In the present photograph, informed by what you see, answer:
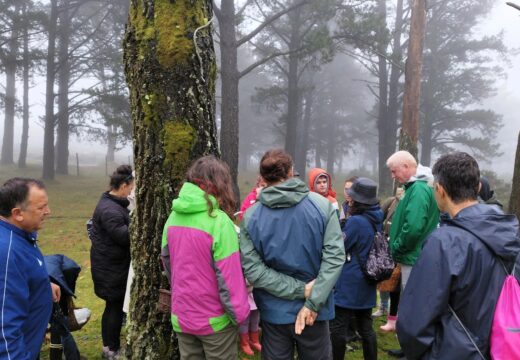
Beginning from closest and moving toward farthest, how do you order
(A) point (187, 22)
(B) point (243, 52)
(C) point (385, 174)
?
1. (A) point (187, 22)
2. (C) point (385, 174)
3. (B) point (243, 52)

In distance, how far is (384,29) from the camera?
14250mm

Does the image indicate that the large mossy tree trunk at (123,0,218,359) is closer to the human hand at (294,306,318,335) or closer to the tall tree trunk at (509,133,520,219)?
the human hand at (294,306,318,335)

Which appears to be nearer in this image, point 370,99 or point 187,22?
point 187,22

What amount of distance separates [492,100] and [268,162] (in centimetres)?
8665

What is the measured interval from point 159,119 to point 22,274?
4.52ft

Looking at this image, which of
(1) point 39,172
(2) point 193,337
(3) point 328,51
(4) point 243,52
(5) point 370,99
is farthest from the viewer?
(5) point 370,99

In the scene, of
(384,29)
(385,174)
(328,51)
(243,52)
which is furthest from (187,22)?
(243,52)

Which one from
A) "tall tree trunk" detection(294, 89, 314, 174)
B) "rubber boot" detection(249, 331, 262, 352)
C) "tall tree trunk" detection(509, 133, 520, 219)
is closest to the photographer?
"rubber boot" detection(249, 331, 262, 352)

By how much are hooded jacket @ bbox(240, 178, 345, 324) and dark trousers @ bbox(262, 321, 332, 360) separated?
85 mm

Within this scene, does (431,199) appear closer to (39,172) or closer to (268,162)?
(268,162)

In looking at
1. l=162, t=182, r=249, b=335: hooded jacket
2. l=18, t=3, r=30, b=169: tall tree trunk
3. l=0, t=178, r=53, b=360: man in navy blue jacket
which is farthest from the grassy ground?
l=0, t=178, r=53, b=360: man in navy blue jacket

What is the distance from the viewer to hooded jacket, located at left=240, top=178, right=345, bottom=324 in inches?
102

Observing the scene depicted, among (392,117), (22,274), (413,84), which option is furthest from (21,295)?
(392,117)

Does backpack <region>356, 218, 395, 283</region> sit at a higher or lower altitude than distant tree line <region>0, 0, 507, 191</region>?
lower
